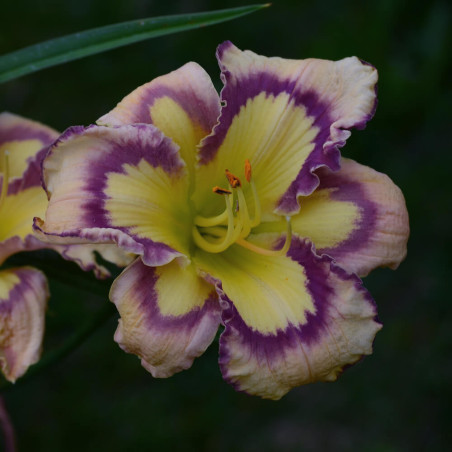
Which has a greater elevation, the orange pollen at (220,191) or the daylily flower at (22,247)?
the orange pollen at (220,191)

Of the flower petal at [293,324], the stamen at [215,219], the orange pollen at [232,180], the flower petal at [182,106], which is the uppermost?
the flower petal at [182,106]

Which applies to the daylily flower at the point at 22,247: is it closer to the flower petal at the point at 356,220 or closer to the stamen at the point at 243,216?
the stamen at the point at 243,216

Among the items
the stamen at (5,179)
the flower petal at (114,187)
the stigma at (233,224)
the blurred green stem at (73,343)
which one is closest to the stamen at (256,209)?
the stigma at (233,224)

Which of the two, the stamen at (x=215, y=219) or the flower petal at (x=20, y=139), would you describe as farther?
the flower petal at (x=20, y=139)

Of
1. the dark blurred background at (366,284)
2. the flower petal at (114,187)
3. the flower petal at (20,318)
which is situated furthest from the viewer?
the dark blurred background at (366,284)

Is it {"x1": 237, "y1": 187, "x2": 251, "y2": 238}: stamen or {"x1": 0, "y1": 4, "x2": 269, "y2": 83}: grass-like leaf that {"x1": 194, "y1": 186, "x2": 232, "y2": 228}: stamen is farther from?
{"x1": 0, "y1": 4, "x2": 269, "y2": 83}: grass-like leaf

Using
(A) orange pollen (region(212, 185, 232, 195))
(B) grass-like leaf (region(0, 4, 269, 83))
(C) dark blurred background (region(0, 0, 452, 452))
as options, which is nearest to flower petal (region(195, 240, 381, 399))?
(A) orange pollen (region(212, 185, 232, 195))
